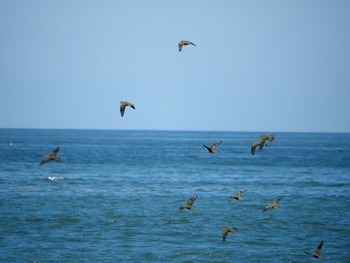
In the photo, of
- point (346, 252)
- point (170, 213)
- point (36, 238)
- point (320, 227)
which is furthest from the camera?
point (170, 213)

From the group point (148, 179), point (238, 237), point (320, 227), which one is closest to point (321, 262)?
point (238, 237)

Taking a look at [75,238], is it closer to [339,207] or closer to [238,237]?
[238,237]

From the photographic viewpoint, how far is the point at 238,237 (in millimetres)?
32188

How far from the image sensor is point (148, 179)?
209ft

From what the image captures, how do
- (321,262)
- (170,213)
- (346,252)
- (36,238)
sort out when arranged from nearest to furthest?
(321,262) → (346,252) → (36,238) → (170,213)

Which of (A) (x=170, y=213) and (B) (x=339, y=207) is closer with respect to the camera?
(A) (x=170, y=213)

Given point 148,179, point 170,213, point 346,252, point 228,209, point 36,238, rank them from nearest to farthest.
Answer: point 346,252, point 36,238, point 170,213, point 228,209, point 148,179

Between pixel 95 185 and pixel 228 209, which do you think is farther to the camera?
pixel 95 185

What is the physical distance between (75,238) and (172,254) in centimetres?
594

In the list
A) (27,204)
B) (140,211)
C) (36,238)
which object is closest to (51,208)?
(27,204)

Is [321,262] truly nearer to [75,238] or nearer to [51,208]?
[75,238]

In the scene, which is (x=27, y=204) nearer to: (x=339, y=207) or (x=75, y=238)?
(x=75, y=238)

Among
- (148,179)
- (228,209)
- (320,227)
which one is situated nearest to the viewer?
(320,227)

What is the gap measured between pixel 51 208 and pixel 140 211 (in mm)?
6218
